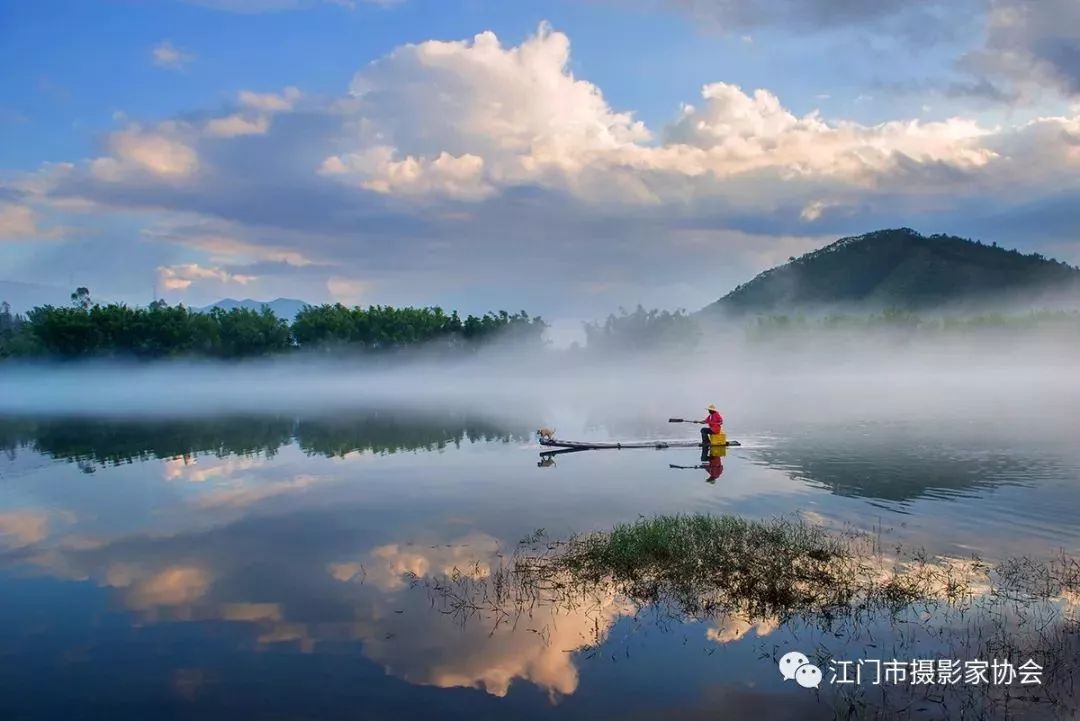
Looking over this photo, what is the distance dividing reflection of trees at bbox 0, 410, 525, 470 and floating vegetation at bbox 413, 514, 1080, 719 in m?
21.9

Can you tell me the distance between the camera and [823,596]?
1217 centimetres

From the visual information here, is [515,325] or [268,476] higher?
[515,325]

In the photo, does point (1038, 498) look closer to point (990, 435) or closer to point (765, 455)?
point (765, 455)

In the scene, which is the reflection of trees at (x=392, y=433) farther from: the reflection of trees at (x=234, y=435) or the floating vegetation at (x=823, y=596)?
the floating vegetation at (x=823, y=596)

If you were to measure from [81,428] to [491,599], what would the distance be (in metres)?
45.3

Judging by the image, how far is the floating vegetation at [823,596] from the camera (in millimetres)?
A: 9156

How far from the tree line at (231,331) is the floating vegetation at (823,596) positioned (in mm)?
100374

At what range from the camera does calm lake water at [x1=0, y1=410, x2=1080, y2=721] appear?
31.7 ft

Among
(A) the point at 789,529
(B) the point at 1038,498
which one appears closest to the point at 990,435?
(B) the point at 1038,498

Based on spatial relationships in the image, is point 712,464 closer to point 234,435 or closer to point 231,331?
point 234,435

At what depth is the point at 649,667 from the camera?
33.4 feet

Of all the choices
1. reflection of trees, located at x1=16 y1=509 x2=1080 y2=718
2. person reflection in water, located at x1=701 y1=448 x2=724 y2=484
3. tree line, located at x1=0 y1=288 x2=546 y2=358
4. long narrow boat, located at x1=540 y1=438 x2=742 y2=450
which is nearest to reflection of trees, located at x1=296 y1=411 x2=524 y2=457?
long narrow boat, located at x1=540 y1=438 x2=742 y2=450

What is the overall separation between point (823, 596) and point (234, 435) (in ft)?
123

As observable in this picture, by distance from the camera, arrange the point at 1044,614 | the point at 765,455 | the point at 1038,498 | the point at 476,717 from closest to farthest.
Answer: the point at 476,717
the point at 1044,614
the point at 1038,498
the point at 765,455
